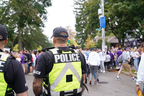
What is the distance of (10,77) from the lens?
175 centimetres

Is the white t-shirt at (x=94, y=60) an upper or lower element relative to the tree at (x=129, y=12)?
lower

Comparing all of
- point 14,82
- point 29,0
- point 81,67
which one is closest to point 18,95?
point 14,82

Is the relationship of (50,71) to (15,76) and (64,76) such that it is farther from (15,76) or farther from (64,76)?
(15,76)

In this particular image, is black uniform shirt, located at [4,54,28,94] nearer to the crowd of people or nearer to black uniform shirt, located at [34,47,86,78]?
the crowd of people

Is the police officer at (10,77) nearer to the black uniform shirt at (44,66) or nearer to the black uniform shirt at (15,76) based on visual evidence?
the black uniform shirt at (15,76)

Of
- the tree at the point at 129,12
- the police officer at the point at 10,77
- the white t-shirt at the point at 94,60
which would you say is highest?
the tree at the point at 129,12

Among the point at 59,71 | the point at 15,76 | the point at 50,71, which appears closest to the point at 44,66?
the point at 50,71

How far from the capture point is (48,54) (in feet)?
7.35

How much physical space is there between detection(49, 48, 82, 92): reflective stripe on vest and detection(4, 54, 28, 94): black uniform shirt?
18.5 inches

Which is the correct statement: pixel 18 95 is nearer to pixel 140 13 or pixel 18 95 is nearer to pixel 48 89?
pixel 48 89

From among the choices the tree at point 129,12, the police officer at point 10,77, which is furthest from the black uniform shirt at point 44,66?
the tree at point 129,12

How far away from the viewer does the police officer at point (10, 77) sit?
173 centimetres

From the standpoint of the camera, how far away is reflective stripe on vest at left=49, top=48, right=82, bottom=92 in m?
2.20

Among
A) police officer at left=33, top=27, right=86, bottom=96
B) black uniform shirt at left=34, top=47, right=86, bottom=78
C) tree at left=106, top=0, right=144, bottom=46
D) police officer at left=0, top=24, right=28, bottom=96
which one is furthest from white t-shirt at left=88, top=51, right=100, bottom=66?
police officer at left=0, top=24, right=28, bottom=96
